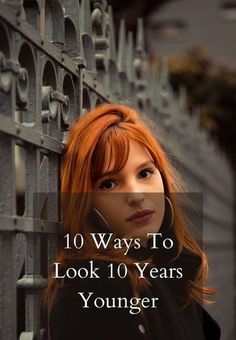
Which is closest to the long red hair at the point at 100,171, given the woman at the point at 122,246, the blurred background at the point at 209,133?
the woman at the point at 122,246

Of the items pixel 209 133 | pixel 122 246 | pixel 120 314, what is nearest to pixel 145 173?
pixel 122 246

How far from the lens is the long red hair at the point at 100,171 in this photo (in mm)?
2096

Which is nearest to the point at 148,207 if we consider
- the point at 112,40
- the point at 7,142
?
the point at 7,142

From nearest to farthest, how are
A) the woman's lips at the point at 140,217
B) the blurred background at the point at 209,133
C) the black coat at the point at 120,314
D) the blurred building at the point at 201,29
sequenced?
the black coat at the point at 120,314
the woman's lips at the point at 140,217
the blurred background at the point at 209,133
the blurred building at the point at 201,29

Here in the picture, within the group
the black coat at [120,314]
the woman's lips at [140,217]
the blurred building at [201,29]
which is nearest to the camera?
the black coat at [120,314]

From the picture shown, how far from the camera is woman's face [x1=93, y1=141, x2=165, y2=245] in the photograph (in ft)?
7.12

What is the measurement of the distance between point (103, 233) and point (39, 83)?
436 mm

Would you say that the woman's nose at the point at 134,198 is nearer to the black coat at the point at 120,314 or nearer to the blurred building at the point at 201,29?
the black coat at the point at 120,314

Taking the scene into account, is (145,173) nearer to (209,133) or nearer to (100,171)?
(100,171)

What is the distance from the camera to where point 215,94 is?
10336 mm

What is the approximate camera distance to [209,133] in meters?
8.08

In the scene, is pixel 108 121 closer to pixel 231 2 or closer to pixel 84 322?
pixel 84 322

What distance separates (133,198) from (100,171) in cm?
11

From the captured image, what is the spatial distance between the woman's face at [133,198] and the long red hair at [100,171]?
22 millimetres
